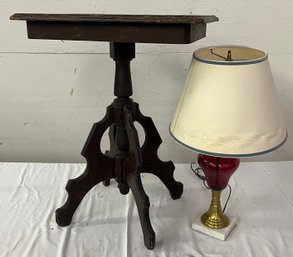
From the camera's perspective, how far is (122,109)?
911mm

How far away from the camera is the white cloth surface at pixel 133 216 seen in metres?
0.84

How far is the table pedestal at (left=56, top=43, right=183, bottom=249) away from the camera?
2.84 feet

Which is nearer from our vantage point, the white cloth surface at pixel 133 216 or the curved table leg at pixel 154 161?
the white cloth surface at pixel 133 216

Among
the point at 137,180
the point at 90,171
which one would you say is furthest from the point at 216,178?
the point at 90,171

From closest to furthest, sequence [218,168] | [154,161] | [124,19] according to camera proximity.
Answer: [124,19] → [218,168] → [154,161]

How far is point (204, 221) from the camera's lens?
91 centimetres

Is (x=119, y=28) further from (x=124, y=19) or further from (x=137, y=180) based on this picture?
(x=137, y=180)

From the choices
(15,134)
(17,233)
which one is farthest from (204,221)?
(15,134)

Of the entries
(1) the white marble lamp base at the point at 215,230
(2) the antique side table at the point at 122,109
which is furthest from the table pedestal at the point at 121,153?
(1) the white marble lamp base at the point at 215,230

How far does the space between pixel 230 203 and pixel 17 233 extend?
54 centimetres

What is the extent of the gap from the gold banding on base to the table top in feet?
1.28

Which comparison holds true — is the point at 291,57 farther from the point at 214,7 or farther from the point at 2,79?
the point at 2,79

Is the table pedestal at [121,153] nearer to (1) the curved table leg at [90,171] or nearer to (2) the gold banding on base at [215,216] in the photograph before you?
(1) the curved table leg at [90,171]

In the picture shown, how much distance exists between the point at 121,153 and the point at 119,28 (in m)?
0.34
